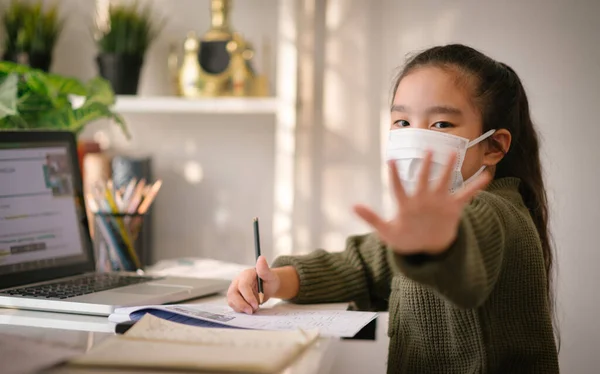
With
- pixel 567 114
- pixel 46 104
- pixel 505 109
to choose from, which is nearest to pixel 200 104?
pixel 46 104

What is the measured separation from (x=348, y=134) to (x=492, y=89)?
Result: 1035mm

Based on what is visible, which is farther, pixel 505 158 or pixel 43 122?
pixel 43 122

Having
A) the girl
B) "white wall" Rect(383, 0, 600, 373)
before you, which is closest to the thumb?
the girl

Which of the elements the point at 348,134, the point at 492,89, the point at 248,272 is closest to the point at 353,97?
the point at 348,134

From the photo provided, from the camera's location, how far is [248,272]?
114 cm

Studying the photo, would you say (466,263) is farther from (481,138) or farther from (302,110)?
(302,110)

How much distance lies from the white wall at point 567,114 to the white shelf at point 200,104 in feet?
1.99

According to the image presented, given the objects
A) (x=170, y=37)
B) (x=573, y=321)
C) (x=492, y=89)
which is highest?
(x=170, y=37)

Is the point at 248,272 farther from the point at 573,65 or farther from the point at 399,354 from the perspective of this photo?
the point at 573,65

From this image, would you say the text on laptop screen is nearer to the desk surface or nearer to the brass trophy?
the desk surface

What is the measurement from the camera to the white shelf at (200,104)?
214 cm

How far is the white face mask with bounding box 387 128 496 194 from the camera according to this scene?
1154 millimetres

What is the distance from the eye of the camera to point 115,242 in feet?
5.02

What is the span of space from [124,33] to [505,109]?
1336mm
